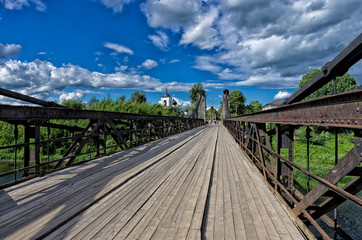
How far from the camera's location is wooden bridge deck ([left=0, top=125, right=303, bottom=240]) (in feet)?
6.93

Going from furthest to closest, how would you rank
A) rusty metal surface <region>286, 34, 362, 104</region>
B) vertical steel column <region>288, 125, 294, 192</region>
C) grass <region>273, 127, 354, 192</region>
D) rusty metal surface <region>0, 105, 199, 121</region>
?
grass <region>273, 127, 354, 192</region> → rusty metal surface <region>0, 105, 199, 121</region> → vertical steel column <region>288, 125, 294, 192</region> → rusty metal surface <region>286, 34, 362, 104</region>

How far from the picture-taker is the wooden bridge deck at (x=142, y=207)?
2111mm

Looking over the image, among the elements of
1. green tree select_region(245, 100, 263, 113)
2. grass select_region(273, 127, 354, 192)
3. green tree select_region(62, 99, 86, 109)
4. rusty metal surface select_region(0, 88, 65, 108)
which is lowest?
grass select_region(273, 127, 354, 192)

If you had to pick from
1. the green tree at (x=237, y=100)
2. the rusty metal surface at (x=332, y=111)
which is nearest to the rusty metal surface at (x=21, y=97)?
the rusty metal surface at (x=332, y=111)

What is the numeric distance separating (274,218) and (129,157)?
15.1 ft

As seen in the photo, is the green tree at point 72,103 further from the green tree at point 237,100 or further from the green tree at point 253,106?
the green tree at point 253,106

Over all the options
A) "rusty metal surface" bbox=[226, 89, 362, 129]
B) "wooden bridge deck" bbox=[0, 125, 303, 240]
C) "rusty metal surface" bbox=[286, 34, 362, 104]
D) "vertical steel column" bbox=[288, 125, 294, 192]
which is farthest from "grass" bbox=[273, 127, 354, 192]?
"rusty metal surface" bbox=[286, 34, 362, 104]

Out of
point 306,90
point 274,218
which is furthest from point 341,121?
point 274,218

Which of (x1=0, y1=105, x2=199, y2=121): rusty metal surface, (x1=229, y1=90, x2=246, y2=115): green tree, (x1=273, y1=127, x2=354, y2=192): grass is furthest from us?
(x1=229, y1=90, x2=246, y2=115): green tree

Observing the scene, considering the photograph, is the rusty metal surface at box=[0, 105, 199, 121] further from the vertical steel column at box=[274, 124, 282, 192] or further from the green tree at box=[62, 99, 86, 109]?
the green tree at box=[62, 99, 86, 109]

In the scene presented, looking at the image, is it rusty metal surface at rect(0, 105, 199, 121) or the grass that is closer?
rusty metal surface at rect(0, 105, 199, 121)

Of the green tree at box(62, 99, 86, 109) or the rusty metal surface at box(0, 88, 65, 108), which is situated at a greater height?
the green tree at box(62, 99, 86, 109)

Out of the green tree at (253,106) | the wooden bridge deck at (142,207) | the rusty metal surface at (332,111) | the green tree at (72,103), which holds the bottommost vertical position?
the wooden bridge deck at (142,207)

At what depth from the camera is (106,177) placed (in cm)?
397
